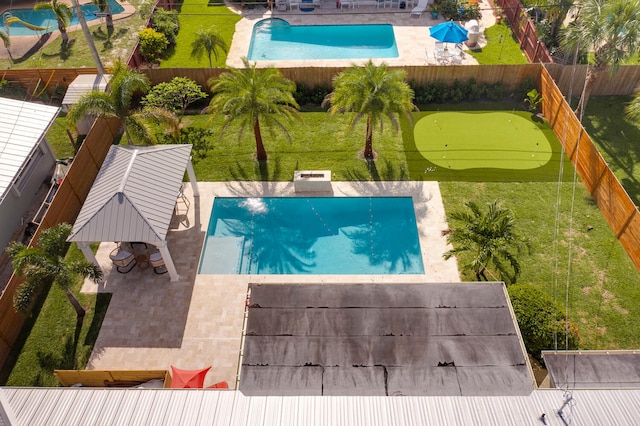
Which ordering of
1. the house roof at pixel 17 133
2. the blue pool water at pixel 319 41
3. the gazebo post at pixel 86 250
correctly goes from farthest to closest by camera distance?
the blue pool water at pixel 319 41 → the house roof at pixel 17 133 → the gazebo post at pixel 86 250

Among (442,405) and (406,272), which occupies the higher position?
(442,405)

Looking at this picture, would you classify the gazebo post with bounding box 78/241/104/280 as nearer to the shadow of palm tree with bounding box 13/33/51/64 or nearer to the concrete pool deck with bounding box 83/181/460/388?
the concrete pool deck with bounding box 83/181/460/388

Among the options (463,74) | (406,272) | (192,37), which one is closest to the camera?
(406,272)

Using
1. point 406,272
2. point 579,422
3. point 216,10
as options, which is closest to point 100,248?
point 406,272

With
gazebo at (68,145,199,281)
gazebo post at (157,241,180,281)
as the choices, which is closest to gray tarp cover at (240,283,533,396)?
gazebo post at (157,241,180,281)

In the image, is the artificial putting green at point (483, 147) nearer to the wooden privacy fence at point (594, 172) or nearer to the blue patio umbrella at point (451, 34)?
the wooden privacy fence at point (594, 172)

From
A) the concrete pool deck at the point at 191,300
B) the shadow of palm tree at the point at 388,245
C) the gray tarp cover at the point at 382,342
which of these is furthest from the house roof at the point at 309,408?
the shadow of palm tree at the point at 388,245

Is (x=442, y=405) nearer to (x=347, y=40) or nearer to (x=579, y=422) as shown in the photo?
(x=579, y=422)
